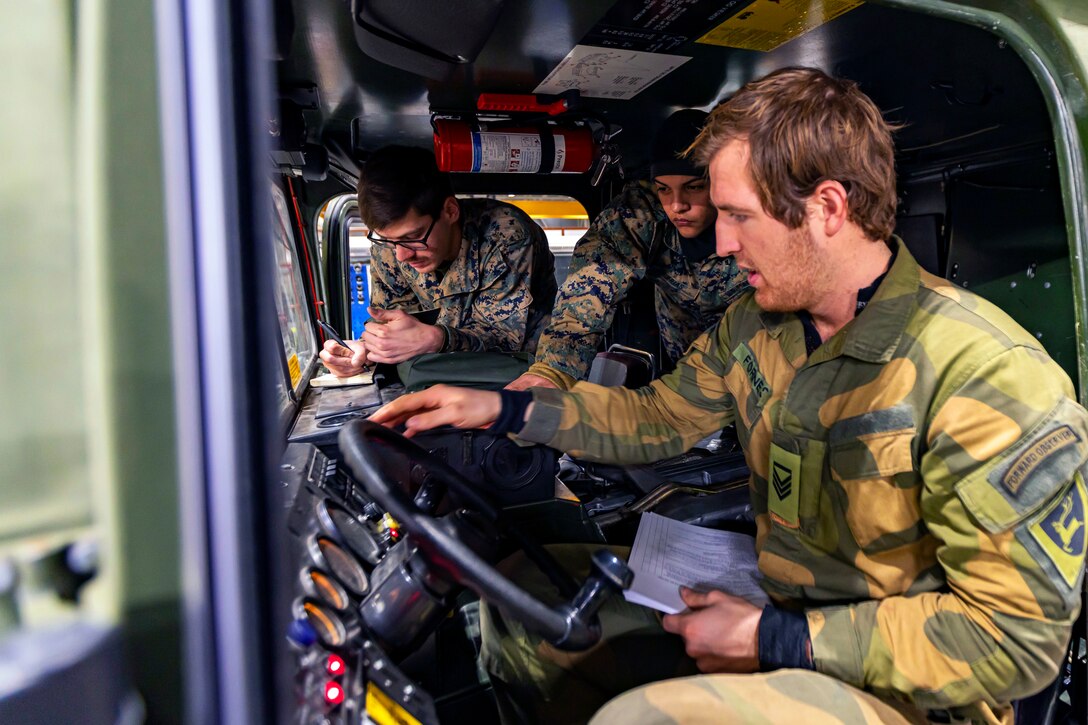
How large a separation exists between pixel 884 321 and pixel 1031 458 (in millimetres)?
315

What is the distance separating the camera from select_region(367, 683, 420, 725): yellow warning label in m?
0.86

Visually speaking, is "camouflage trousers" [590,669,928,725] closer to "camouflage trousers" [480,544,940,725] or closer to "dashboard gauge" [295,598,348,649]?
"camouflage trousers" [480,544,940,725]

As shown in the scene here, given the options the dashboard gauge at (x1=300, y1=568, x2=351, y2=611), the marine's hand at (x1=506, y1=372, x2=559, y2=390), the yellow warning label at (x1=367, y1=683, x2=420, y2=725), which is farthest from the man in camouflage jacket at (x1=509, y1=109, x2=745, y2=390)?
the yellow warning label at (x1=367, y1=683, x2=420, y2=725)

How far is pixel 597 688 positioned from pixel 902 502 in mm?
693

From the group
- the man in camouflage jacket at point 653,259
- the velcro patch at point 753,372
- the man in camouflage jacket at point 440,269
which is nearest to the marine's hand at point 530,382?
the man in camouflage jacket at point 653,259

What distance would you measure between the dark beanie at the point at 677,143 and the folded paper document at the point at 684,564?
1053 mm

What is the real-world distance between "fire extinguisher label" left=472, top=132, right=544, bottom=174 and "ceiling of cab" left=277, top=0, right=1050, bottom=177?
143mm

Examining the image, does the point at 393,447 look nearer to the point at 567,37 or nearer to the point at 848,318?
the point at 848,318

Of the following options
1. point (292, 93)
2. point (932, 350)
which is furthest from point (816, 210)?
point (292, 93)

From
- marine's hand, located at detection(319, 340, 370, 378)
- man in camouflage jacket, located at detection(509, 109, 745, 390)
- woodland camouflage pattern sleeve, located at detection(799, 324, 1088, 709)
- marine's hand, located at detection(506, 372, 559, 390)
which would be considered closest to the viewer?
woodland camouflage pattern sleeve, located at detection(799, 324, 1088, 709)

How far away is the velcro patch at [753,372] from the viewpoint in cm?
140

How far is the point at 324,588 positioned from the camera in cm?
97

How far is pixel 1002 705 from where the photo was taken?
1.09 meters

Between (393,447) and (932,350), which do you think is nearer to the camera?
(932,350)
